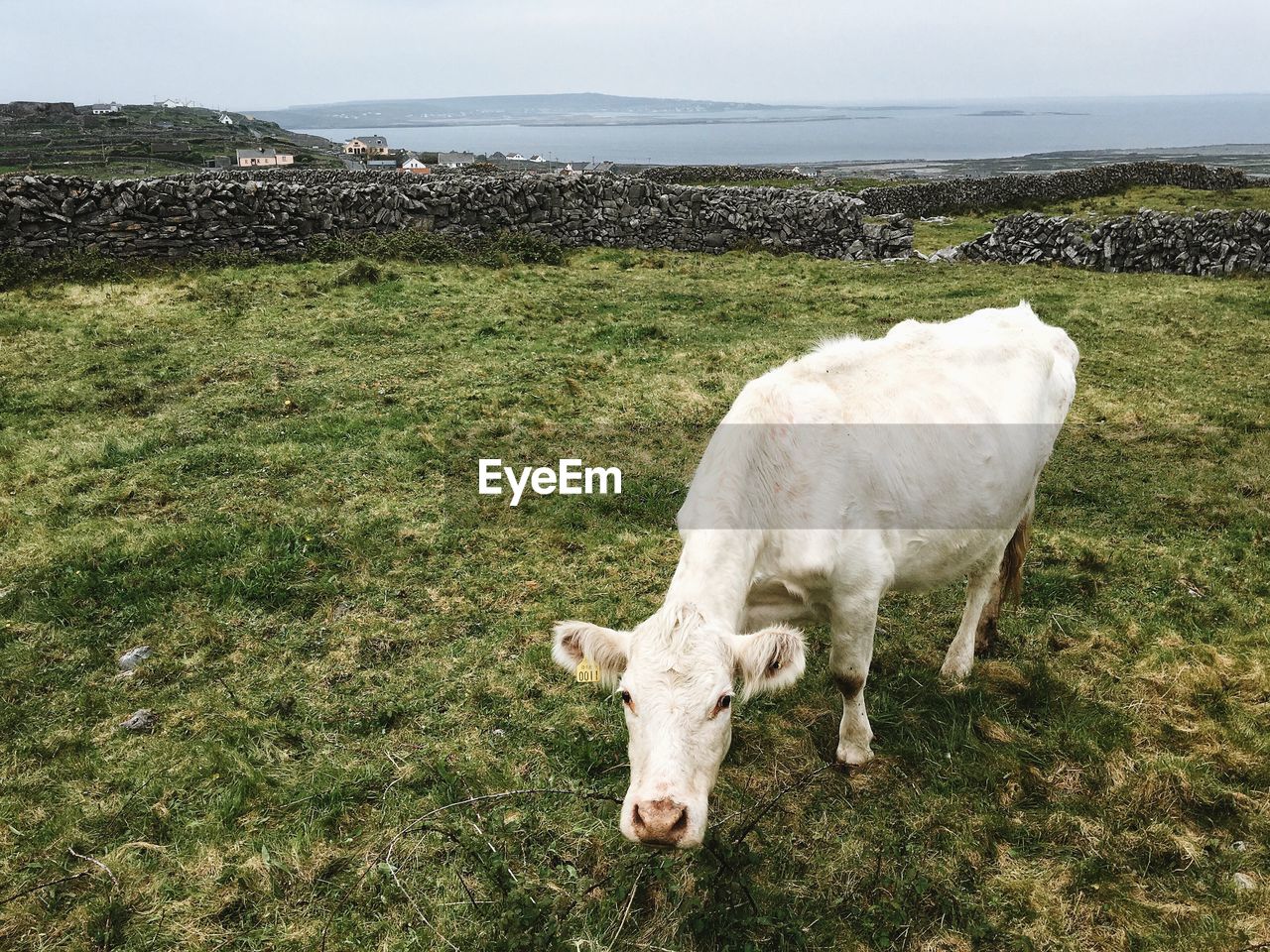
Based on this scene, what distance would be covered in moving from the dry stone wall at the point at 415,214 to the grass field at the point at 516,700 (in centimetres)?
880

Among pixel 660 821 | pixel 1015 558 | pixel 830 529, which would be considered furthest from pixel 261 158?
pixel 660 821

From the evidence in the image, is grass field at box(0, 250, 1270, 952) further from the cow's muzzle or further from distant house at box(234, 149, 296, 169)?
distant house at box(234, 149, 296, 169)

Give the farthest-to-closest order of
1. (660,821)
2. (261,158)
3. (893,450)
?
(261,158), (893,450), (660,821)

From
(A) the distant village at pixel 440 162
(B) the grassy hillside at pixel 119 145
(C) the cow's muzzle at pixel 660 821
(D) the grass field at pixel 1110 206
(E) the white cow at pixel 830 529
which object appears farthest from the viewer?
(A) the distant village at pixel 440 162

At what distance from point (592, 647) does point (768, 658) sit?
0.81 metres

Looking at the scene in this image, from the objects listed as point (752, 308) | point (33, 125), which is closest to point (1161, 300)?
point (752, 308)

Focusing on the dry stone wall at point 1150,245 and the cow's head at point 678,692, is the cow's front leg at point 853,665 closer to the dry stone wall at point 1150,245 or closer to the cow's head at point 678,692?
the cow's head at point 678,692

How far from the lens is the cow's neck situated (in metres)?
3.59

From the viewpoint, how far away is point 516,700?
5.12 meters

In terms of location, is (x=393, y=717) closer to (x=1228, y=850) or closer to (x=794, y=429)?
(x=794, y=429)

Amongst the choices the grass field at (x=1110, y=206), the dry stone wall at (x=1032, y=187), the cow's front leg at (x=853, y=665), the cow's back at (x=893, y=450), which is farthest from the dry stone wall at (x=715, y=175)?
the cow's front leg at (x=853, y=665)

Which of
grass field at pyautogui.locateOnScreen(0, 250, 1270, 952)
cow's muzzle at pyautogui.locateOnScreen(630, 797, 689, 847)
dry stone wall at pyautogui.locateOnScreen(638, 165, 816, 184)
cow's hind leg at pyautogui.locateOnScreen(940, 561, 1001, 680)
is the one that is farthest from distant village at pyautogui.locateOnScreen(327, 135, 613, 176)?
cow's muzzle at pyautogui.locateOnScreen(630, 797, 689, 847)

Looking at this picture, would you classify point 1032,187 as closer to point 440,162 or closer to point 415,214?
point 415,214

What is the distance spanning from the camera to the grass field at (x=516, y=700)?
11.9 feet
